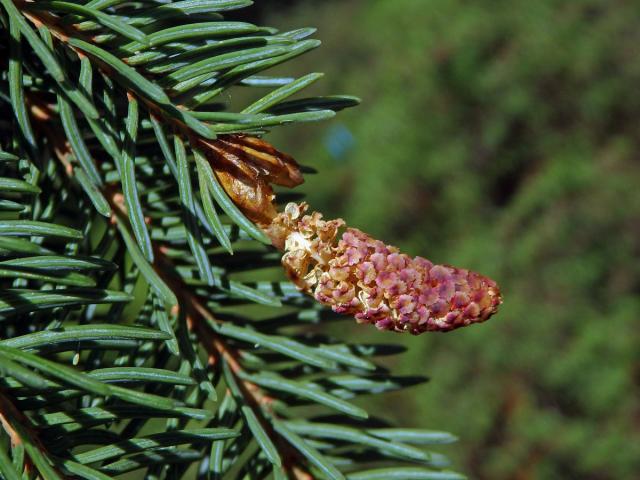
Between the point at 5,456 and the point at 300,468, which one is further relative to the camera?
the point at 300,468

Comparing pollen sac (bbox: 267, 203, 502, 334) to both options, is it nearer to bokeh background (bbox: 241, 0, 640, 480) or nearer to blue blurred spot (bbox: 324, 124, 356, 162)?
bokeh background (bbox: 241, 0, 640, 480)

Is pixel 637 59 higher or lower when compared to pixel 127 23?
higher

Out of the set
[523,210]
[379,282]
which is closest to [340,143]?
[523,210]

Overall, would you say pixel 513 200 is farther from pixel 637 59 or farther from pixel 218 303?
pixel 218 303

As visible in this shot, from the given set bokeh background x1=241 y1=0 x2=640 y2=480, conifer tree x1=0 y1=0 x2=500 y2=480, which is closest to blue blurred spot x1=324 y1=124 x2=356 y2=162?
bokeh background x1=241 y1=0 x2=640 y2=480

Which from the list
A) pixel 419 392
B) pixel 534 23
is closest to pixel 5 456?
pixel 419 392

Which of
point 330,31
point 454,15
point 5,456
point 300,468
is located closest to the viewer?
point 5,456

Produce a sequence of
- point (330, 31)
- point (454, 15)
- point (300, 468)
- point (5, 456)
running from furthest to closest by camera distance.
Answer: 1. point (330, 31)
2. point (454, 15)
3. point (300, 468)
4. point (5, 456)
